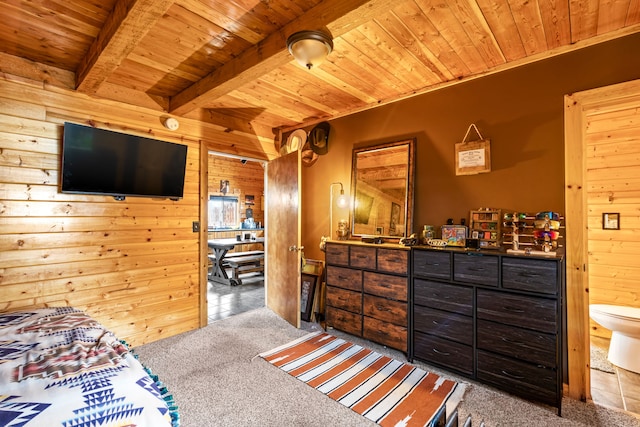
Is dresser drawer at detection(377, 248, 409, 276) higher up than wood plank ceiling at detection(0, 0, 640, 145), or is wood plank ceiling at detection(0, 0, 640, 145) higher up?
wood plank ceiling at detection(0, 0, 640, 145)

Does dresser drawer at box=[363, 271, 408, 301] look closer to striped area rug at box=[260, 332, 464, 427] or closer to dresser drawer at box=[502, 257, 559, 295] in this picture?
striped area rug at box=[260, 332, 464, 427]

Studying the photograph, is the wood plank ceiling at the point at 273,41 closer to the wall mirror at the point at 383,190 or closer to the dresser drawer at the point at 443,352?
the wall mirror at the point at 383,190

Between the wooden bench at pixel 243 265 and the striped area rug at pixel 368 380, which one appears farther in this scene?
the wooden bench at pixel 243 265

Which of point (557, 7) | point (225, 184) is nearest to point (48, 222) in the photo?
point (557, 7)

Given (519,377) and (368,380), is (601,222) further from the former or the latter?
(368,380)

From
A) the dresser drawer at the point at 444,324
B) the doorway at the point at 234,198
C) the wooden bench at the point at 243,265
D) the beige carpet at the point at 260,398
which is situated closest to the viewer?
the beige carpet at the point at 260,398

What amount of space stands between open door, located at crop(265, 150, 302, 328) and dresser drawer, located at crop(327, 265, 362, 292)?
39cm

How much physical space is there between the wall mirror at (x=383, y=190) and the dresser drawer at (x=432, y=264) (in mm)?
461

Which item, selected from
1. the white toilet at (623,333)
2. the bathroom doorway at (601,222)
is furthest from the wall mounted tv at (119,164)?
the white toilet at (623,333)

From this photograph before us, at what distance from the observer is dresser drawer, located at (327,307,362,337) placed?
2.89m

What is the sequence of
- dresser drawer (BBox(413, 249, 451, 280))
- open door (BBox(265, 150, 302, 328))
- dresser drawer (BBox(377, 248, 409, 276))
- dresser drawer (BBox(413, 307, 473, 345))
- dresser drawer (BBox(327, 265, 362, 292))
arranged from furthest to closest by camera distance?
1. open door (BBox(265, 150, 302, 328))
2. dresser drawer (BBox(327, 265, 362, 292))
3. dresser drawer (BBox(377, 248, 409, 276))
4. dresser drawer (BBox(413, 249, 451, 280))
5. dresser drawer (BBox(413, 307, 473, 345))

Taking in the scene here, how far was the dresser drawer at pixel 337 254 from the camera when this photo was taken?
9.80 feet

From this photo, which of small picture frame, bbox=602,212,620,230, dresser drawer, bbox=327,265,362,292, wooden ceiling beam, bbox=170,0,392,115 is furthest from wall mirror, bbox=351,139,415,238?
small picture frame, bbox=602,212,620,230

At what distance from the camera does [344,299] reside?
300cm
